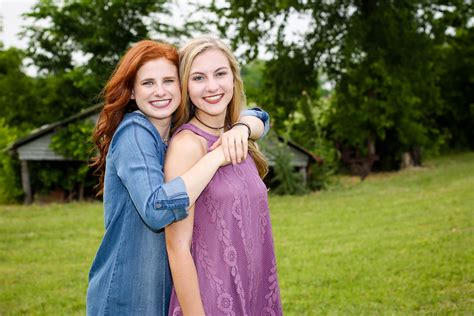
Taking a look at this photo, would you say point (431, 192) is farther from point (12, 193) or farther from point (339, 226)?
point (12, 193)

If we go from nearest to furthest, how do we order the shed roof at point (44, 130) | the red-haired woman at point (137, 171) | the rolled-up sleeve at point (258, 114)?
the red-haired woman at point (137, 171)
the rolled-up sleeve at point (258, 114)
the shed roof at point (44, 130)

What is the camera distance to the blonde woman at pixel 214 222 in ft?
8.23

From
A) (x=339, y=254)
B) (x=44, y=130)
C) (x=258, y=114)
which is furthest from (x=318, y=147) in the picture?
(x=258, y=114)

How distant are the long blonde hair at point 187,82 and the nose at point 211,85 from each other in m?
0.10

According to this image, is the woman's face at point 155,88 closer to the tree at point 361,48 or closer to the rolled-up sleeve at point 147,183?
the rolled-up sleeve at point 147,183

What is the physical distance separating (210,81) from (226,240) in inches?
27.9

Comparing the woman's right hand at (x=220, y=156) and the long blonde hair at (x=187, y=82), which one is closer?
the woman's right hand at (x=220, y=156)

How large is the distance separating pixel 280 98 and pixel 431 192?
23.8 feet

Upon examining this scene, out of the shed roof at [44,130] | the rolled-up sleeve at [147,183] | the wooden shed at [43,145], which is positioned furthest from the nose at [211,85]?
the wooden shed at [43,145]

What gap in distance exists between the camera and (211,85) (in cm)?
273

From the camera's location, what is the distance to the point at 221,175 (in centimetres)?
266

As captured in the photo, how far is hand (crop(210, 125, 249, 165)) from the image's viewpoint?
2.60 m

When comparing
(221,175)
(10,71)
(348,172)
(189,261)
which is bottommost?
(348,172)

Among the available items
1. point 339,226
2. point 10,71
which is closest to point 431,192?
point 339,226
